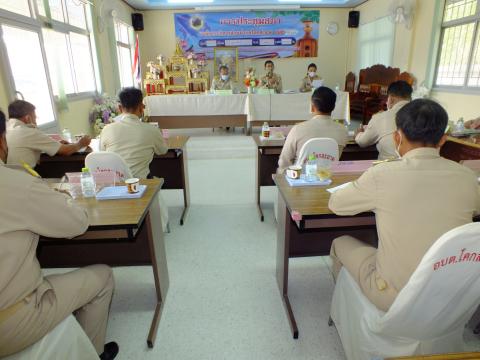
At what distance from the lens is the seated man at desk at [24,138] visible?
213cm

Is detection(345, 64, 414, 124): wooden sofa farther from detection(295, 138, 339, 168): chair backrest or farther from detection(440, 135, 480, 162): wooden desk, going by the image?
detection(295, 138, 339, 168): chair backrest

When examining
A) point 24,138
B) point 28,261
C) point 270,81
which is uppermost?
point 270,81

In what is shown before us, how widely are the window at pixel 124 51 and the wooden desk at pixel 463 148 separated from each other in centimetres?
Result: 605

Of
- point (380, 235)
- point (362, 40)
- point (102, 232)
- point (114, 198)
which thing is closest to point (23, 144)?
point (114, 198)

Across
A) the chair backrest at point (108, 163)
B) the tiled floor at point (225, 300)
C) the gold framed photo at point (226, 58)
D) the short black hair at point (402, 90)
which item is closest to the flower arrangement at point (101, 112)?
the tiled floor at point (225, 300)

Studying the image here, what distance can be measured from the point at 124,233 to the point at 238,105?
445 cm

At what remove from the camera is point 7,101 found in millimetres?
3195

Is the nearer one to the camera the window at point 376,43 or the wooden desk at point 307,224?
the wooden desk at point 307,224

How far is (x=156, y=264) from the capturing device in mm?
1655

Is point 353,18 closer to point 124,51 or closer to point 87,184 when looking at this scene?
point 124,51

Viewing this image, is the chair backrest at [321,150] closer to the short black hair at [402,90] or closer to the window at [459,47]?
the short black hair at [402,90]

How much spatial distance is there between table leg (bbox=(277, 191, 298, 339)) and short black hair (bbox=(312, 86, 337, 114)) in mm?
785

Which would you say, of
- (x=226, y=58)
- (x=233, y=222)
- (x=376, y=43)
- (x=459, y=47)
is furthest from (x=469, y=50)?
(x=226, y=58)

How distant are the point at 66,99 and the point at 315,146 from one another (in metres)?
3.93
